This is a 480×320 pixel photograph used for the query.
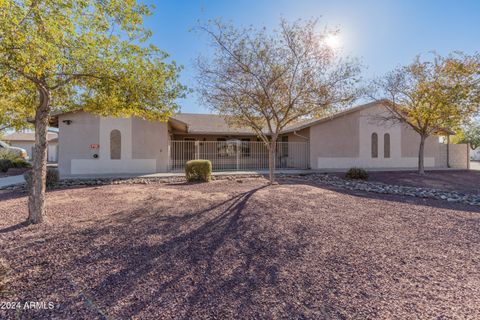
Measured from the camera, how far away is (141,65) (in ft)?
18.1

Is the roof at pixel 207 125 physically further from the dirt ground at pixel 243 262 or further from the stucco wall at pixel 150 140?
the dirt ground at pixel 243 262

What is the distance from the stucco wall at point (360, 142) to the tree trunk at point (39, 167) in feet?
45.6

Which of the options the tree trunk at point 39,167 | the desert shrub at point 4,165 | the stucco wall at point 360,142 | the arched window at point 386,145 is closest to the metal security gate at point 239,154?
the stucco wall at point 360,142

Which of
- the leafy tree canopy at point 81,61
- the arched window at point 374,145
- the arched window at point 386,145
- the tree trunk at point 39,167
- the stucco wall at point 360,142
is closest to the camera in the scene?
the leafy tree canopy at point 81,61

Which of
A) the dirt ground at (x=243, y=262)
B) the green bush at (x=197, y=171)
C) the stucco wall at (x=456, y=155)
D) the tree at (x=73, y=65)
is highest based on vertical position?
the tree at (x=73, y=65)

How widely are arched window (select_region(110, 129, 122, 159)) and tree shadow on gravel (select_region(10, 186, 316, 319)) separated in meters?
8.87

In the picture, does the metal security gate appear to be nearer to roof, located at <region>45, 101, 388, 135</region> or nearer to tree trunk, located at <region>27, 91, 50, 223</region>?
roof, located at <region>45, 101, 388, 135</region>

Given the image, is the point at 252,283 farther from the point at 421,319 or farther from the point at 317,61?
the point at 317,61

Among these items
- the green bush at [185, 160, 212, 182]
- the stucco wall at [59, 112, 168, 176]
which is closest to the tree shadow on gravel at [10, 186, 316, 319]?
the green bush at [185, 160, 212, 182]

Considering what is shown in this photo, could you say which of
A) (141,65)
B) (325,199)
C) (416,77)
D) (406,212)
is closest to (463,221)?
(406,212)

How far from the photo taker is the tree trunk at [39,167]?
4633mm

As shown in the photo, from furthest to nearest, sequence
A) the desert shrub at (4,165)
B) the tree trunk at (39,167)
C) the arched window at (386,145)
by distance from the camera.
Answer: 1. the arched window at (386,145)
2. the desert shrub at (4,165)
3. the tree trunk at (39,167)

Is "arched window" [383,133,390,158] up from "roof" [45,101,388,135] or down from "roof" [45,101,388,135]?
down

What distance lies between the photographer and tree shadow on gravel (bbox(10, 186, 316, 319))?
234 centimetres
